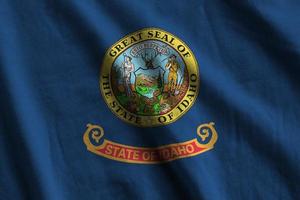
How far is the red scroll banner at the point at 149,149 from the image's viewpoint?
3.69 ft

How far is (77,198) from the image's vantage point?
1.13 metres

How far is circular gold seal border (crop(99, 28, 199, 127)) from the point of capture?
1105 mm

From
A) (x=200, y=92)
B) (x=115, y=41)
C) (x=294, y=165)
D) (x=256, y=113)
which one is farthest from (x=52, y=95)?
(x=294, y=165)

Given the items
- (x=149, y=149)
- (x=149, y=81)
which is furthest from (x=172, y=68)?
(x=149, y=149)

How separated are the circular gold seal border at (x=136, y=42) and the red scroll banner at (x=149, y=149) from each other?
6 centimetres

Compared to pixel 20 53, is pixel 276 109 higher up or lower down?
lower down

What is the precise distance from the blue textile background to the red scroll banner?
0.5 inches

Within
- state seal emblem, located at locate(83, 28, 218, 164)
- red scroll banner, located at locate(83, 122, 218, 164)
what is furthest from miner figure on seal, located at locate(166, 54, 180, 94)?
red scroll banner, located at locate(83, 122, 218, 164)

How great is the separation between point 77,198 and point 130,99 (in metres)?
0.25

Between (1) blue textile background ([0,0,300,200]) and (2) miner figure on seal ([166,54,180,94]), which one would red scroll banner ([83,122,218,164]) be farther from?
(2) miner figure on seal ([166,54,180,94])

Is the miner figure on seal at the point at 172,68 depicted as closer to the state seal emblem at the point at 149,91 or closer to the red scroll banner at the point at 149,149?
the state seal emblem at the point at 149,91

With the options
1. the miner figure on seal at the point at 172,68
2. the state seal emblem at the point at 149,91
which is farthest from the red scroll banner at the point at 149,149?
the miner figure on seal at the point at 172,68

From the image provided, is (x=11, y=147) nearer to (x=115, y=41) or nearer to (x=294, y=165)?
(x=115, y=41)

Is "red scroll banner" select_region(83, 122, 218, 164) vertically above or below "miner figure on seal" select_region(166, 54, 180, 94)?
below
